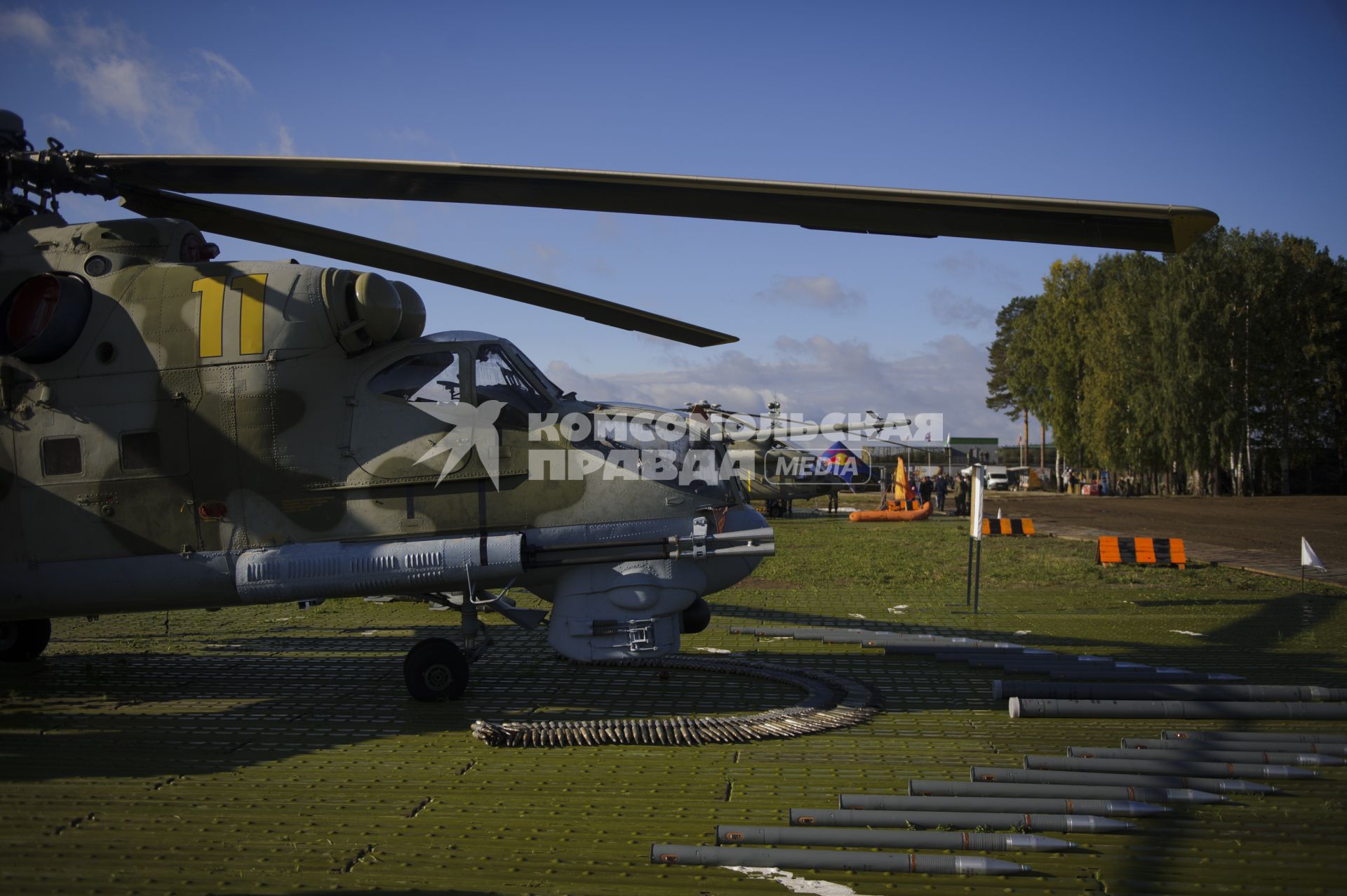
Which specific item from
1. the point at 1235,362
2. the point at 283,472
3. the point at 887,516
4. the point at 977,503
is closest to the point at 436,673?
the point at 283,472

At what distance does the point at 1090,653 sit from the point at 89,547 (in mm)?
9758

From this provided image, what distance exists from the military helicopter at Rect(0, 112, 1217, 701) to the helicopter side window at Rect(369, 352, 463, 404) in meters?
0.02

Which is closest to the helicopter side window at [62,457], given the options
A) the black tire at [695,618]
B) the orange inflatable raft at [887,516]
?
the black tire at [695,618]

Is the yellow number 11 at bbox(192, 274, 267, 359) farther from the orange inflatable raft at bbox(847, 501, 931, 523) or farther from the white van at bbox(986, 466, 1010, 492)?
the white van at bbox(986, 466, 1010, 492)

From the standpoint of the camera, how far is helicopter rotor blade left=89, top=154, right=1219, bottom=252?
17.5 ft

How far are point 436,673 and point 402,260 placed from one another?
371 cm

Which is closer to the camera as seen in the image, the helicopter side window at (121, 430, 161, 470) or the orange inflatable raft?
the helicopter side window at (121, 430, 161, 470)

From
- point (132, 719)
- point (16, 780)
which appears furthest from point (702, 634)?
point (16, 780)

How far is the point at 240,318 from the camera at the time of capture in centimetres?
775

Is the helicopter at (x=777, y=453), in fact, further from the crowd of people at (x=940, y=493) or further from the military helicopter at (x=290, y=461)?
the military helicopter at (x=290, y=461)

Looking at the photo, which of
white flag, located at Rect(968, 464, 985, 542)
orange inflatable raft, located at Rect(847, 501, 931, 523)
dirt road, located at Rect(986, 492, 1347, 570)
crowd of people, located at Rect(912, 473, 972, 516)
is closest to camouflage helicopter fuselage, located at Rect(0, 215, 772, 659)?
white flag, located at Rect(968, 464, 985, 542)

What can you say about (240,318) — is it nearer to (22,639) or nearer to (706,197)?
(706,197)

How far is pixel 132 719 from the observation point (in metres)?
7.58

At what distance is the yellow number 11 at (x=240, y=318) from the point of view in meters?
7.74
